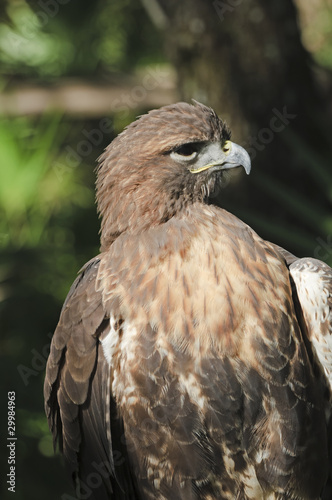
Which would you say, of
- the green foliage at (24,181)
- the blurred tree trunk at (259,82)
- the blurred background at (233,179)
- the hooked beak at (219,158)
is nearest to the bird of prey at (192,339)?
the hooked beak at (219,158)

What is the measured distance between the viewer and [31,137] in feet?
21.4

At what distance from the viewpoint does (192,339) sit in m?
2.84

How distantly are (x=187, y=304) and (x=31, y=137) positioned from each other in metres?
4.04

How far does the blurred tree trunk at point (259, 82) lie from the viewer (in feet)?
17.0

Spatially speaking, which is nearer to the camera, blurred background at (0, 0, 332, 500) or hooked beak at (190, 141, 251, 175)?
hooked beak at (190, 141, 251, 175)

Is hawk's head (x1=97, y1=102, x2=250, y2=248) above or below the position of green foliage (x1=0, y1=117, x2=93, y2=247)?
above

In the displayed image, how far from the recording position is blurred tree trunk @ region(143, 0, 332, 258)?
5184mm

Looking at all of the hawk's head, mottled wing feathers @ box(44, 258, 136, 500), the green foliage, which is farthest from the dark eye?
the green foliage

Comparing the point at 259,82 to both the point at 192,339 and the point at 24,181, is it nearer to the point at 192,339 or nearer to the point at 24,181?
the point at 24,181

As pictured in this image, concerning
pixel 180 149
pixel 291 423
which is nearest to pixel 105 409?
pixel 291 423

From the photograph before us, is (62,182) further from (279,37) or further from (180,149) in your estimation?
(180,149)

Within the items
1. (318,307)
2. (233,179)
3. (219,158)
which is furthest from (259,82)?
(318,307)

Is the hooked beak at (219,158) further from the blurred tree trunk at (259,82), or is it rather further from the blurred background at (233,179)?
the blurred tree trunk at (259,82)

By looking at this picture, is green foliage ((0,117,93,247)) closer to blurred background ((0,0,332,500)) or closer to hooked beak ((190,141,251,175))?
blurred background ((0,0,332,500))
